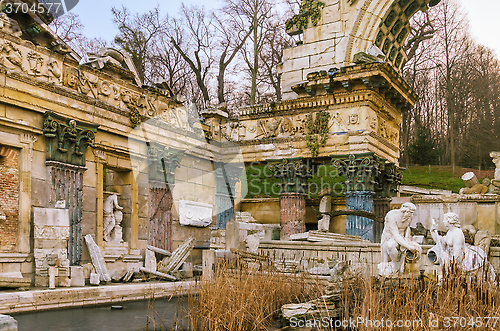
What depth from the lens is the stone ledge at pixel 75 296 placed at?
7.46 metres

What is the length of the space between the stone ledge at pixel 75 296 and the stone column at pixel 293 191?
5.26 m

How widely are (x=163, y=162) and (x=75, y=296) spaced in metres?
5.67

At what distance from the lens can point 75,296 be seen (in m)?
8.46

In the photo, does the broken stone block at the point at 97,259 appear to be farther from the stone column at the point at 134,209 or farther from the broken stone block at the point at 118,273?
the stone column at the point at 134,209

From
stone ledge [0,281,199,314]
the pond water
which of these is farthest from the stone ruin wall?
the pond water

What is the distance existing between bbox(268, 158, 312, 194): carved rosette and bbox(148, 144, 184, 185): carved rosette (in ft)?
10.1

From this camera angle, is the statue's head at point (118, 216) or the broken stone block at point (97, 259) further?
the statue's head at point (118, 216)

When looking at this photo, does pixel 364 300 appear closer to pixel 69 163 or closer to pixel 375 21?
pixel 69 163

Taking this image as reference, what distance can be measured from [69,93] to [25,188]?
232 cm

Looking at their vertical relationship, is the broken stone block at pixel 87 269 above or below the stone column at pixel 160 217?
below

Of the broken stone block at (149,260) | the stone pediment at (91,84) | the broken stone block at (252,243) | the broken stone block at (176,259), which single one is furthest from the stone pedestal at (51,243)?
the broken stone block at (252,243)

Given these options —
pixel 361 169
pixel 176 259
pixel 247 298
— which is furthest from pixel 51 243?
pixel 361 169

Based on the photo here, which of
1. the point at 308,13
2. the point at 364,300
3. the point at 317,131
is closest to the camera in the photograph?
the point at 364,300

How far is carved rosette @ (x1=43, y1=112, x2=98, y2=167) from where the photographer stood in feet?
33.1
